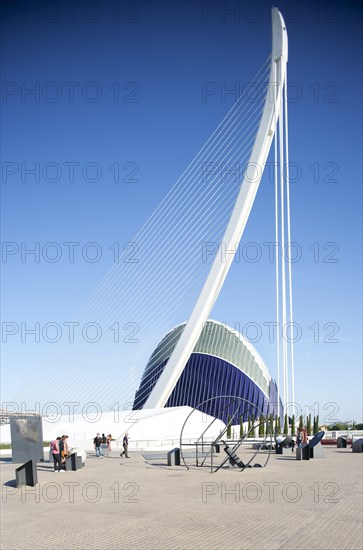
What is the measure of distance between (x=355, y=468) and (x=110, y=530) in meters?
10.2

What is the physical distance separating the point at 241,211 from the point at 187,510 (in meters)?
19.3

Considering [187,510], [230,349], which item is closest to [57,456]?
[187,510]

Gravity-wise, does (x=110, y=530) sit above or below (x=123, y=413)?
above

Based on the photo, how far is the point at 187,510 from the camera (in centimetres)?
966

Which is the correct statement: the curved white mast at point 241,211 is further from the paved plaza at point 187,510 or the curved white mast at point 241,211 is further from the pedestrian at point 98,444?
the paved plaza at point 187,510

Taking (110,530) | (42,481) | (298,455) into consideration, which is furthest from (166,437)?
(110,530)

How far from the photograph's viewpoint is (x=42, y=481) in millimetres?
14047

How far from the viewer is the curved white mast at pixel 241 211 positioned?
27656 millimetres

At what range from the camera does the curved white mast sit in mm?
27656

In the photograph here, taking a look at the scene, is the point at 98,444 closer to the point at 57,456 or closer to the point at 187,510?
the point at 57,456

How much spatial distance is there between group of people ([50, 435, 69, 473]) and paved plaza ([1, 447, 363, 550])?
2.02 ft

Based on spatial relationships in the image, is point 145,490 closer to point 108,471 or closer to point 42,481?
point 42,481

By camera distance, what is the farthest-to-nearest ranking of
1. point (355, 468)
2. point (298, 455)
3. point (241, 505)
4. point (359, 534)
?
point (298, 455), point (355, 468), point (241, 505), point (359, 534)

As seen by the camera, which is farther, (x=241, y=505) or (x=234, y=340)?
(x=234, y=340)
